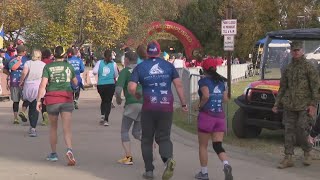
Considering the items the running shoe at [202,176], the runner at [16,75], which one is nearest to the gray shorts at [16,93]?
the runner at [16,75]

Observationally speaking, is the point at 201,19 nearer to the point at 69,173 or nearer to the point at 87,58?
the point at 87,58

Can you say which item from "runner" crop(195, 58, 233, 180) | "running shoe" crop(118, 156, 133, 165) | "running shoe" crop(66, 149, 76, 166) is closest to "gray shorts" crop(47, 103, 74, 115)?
"running shoe" crop(66, 149, 76, 166)

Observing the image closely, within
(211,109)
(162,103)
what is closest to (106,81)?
(162,103)

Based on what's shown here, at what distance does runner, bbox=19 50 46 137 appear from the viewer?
1120 cm

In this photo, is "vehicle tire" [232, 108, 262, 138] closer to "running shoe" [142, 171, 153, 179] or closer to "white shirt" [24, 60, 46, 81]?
"running shoe" [142, 171, 153, 179]

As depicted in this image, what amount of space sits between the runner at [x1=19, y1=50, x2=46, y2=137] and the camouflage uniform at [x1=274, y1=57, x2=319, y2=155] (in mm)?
5263

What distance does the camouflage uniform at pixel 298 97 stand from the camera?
782cm

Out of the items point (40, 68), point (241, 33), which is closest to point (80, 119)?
point (40, 68)

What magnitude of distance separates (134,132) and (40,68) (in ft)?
11.5

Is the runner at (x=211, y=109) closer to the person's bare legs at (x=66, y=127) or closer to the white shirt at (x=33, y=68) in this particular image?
the person's bare legs at (x=66, y=127)

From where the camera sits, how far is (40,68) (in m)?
11.3

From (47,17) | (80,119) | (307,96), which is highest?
(47,17)

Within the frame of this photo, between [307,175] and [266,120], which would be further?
[266,120]

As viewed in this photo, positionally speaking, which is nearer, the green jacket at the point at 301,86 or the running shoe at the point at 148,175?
the running shoe at the point at 148,175
